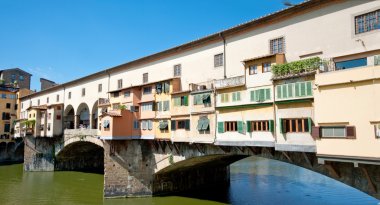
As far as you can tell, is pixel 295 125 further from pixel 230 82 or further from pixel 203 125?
pixel 203 125

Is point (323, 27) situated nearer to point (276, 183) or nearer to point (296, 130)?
point (296, 130)

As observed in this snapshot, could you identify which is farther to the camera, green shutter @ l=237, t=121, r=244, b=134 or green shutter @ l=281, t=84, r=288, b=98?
green shutter @ l=237, t=121, r=244, b=134

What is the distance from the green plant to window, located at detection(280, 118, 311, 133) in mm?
3210

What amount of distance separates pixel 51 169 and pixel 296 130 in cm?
5094

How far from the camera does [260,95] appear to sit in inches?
849

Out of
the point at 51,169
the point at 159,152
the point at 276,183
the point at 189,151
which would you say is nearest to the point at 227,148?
the point at 189,151

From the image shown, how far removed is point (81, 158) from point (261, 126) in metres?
46.9

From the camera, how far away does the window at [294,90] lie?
18672mm

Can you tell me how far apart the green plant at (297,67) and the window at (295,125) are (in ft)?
10.5

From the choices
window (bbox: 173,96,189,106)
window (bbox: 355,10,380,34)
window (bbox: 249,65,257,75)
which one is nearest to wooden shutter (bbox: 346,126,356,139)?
window (bbox: 355,10,380,34)

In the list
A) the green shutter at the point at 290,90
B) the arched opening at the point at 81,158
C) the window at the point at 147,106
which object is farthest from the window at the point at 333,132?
the arched opening at the point at 81,158

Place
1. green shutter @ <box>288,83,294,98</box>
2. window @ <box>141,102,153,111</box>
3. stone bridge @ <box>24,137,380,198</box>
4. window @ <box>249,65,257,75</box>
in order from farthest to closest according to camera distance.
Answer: window @ <box>141,102,153,111</box>, window @ <box>249,65,257,75</box>, green shutter @ <box>288,83,294,98</box>, stone bridge @ <box>24,137,380,198</box>

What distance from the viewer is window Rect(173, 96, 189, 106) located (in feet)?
92.9

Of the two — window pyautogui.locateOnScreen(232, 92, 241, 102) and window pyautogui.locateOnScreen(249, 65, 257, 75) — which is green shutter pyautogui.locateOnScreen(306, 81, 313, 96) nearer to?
window pyautogui.locateOnScreen(249, 65, 257, 75)
